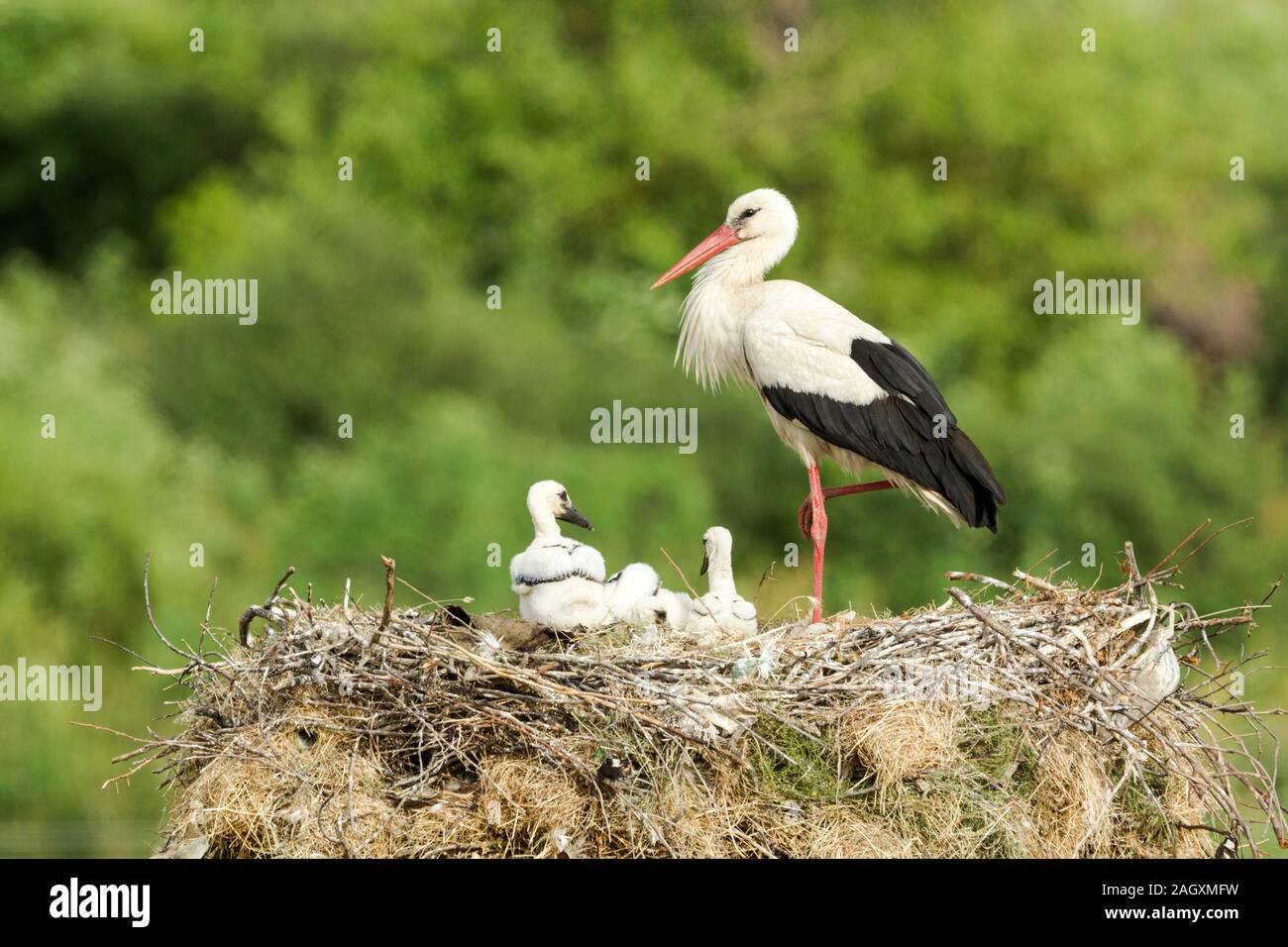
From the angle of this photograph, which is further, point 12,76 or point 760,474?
point 12,76

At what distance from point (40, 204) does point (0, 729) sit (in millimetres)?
10804

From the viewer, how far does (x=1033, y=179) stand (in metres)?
25.2

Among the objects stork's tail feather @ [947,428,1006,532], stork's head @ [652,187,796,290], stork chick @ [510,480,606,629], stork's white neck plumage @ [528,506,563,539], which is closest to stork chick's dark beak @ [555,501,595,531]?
stork's white neck plumage @ [528,506,563,539]

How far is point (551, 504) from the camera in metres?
7.12

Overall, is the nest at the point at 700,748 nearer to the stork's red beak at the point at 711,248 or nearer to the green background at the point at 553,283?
the stork's red beak at the point at 711,248

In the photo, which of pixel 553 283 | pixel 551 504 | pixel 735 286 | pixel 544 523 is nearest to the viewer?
pixel 544 523

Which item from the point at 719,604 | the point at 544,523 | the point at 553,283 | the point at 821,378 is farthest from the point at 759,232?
the point at 553,283

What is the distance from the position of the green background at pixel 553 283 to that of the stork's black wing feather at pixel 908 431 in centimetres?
687

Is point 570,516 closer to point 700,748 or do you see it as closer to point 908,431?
point 908,431

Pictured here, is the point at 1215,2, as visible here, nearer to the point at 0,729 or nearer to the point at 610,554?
the point at 610,554

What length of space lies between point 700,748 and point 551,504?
152 cm

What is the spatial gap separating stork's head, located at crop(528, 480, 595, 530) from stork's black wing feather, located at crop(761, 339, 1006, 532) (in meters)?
1.03

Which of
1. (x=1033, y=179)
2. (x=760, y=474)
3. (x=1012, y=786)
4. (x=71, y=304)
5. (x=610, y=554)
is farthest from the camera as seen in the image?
(x=1033, y=179)
